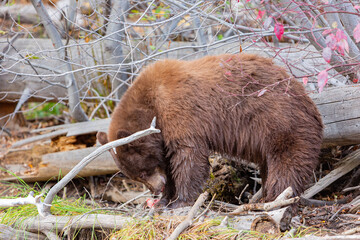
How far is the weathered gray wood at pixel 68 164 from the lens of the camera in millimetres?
6016

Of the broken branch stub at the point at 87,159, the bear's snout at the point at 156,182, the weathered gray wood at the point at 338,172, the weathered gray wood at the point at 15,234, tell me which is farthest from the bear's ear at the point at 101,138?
the weathered gray wood at the point at 338,172

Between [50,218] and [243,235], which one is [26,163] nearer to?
[50,218]

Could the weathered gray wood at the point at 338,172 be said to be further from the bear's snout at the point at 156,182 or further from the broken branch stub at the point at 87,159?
the broken branch stub at the point at 87,159

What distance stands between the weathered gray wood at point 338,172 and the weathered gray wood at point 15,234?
116 inches

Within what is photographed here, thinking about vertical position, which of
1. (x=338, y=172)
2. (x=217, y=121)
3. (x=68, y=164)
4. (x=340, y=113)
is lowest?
(x=338, y=172)

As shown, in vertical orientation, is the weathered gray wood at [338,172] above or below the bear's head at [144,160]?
below

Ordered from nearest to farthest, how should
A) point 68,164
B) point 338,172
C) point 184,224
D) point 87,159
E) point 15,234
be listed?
point 184,224 < point 87,159 < point 15,234 < point 338,172 < point 68,164

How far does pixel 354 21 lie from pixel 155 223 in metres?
2.70

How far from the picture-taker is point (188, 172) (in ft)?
14.7

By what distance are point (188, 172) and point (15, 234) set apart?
5.68ft

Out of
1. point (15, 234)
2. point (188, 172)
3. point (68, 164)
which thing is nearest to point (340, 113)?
point (188, 172)

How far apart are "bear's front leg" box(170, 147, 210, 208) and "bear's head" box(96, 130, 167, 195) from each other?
0.22 meters

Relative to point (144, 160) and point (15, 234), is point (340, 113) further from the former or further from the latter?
point (15, 234)

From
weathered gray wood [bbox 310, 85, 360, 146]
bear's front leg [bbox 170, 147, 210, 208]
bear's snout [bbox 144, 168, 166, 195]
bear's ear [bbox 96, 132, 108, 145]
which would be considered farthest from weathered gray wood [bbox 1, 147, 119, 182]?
weathered gray wood [bbox 310, 85, 360, 146]
